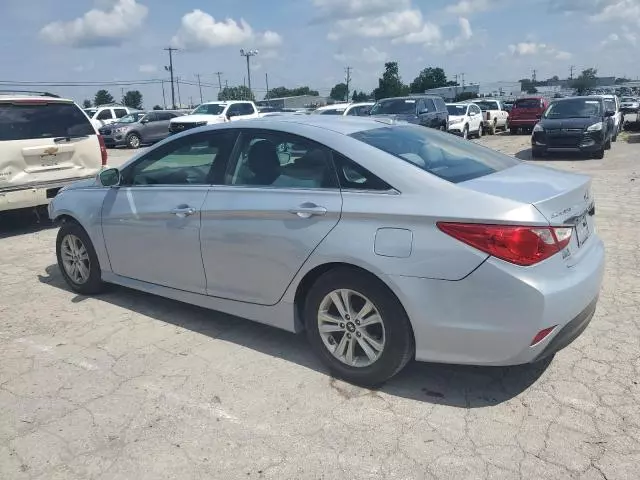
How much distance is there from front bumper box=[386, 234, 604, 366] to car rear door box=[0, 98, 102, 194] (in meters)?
6.12

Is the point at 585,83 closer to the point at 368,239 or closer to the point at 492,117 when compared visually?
the point at 492,117

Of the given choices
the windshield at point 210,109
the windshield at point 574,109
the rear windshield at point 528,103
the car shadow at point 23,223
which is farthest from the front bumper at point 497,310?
the rear windshield at point 528,103

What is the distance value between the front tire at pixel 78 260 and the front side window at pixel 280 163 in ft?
5.95

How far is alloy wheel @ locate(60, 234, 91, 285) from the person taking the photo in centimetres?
506

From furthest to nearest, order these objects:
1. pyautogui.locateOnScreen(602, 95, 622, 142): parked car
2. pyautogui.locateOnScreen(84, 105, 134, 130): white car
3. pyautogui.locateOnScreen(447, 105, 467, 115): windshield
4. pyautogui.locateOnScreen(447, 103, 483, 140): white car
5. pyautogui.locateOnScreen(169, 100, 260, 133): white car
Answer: pyautogui.locateOnScreen(84, 105, 134, 130): white car < pyautogui.locateOnScreen(447, 105, 467, 115): windshield < pyautogui.locateOnScreen(169, 100, 260, 133): white car < pyautogui.locateOnScreen(447, 103, 483, 140): white car < pyautogui.locateOnScreen(602, 95, 622, 142): parked car

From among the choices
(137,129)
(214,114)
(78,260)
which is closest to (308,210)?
(78,260)

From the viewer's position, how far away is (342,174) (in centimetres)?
338

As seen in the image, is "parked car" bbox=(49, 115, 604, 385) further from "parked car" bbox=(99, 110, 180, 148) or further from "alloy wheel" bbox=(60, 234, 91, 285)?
"parked car" bbox=(99, 110, 180, 148)

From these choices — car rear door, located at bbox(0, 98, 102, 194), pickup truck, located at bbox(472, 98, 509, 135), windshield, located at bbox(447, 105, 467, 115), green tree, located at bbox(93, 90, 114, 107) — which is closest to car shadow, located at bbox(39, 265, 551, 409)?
car rear door, located at bbox(0, 98, 102, 194)

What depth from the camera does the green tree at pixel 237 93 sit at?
84412mm

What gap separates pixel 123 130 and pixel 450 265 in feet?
77.7

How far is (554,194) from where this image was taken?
304 cm

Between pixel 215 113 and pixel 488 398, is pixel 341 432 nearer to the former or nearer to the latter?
pixel 488 398

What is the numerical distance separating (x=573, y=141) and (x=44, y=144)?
12.9 meters
